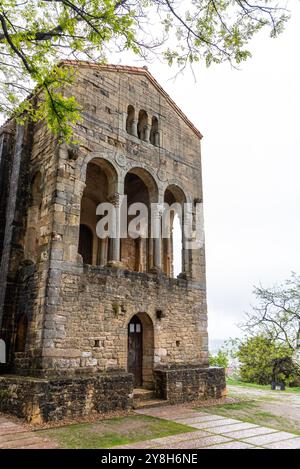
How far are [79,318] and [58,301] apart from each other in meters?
0.69

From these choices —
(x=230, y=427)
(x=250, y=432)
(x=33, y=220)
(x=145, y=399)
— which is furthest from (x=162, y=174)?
(x=250, y=432)

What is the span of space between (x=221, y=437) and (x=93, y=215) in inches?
417

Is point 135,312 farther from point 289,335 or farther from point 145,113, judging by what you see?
point 289,335

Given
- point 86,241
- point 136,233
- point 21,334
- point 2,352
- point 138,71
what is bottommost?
point 2,352

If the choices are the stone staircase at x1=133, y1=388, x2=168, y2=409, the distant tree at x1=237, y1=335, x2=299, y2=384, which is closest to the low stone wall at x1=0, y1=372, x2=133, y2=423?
the stone staircase at x1=133, y1=388, x2=168, y2=409

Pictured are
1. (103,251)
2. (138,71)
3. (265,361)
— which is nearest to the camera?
(138,71)

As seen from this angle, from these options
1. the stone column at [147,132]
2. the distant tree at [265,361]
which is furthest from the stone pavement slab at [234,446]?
the distant tree at [265,361]

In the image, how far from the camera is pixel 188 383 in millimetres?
10180

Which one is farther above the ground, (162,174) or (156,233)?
(162,174)

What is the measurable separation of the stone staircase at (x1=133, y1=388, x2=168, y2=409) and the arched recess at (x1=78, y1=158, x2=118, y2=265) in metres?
5.23

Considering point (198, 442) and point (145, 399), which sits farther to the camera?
point (145, 399)

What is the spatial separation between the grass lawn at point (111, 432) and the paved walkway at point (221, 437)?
29 centimetres

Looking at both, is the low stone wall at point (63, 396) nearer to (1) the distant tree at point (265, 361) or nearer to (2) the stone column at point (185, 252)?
(2) the stone column at point (185, 252)

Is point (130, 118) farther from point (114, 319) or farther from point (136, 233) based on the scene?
point (114, 319)
